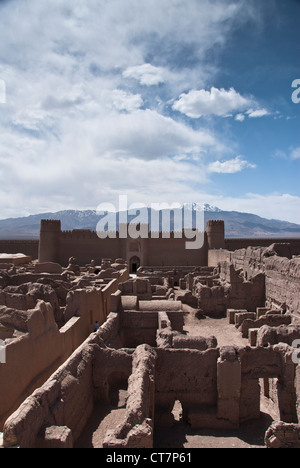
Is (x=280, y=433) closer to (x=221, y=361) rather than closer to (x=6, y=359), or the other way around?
(x=221, y=361)

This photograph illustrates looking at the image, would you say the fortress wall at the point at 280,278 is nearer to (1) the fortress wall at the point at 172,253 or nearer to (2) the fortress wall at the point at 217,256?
(2) the fortress wall at the point at 217,256

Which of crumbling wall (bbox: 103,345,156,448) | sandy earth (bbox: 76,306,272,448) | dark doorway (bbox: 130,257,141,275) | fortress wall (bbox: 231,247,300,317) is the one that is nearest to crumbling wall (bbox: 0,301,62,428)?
sandy earth (bbox: 76,306,272,448)

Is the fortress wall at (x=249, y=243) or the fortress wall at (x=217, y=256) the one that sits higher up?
the fortress wall at (x=249, y=243)

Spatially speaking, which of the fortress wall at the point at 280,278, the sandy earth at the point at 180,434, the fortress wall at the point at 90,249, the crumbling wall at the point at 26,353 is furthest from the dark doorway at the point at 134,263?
the sandy earth at the point at 180,434

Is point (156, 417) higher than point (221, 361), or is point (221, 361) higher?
point (221, 361)

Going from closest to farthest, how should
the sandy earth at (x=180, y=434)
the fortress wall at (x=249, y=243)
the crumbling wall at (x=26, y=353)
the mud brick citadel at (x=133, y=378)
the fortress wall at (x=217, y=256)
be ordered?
the mud brick citadel at (x=133, y=378)
the sandy earth at (x=180, y=434)
the crumbling wall at (x=26, y=353)
the fortress wall at (x=217, y=256)
the fortress wall at (x=249, y=243)

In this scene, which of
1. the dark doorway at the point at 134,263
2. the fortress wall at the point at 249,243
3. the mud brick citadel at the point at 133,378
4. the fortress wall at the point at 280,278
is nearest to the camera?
the mud brick citadel at the point at 133,378

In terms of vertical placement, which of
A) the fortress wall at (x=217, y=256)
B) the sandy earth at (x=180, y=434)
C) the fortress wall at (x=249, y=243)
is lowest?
the sandy earth at (x=180, y=434)

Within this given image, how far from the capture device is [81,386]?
24.4ft

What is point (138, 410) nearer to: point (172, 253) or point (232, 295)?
point (232, 295)

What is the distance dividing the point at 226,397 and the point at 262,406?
1610 mm

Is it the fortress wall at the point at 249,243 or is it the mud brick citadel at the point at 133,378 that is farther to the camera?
the fortress wall at the point at 249,243

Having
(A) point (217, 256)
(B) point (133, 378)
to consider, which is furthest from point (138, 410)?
(A) point (217, 256)
